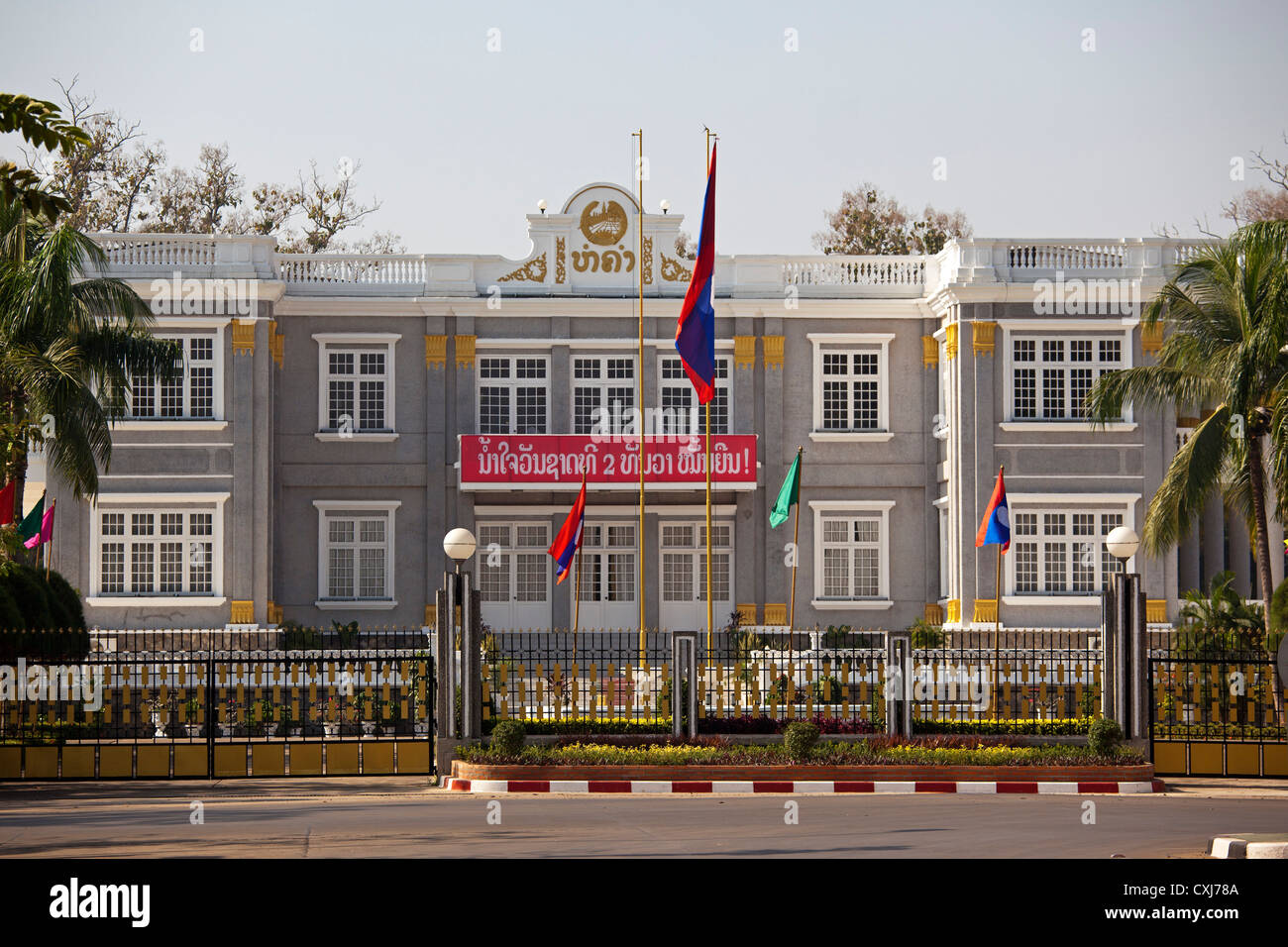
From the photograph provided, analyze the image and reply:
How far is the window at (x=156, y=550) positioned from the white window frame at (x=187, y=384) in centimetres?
168

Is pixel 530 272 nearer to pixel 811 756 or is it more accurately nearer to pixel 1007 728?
pixel 1007 728

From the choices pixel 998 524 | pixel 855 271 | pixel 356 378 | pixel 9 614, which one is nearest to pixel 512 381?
pixel 356 378

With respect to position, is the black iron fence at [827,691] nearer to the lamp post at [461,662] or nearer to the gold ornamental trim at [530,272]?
the lamp post at [461,662]

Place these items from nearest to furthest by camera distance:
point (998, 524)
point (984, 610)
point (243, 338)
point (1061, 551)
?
point (998, 524) < point (984, 610) < point (243, 338) < point (1061, 551)

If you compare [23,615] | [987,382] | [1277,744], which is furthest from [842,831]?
[987,382]

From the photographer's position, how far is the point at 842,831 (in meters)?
14.8

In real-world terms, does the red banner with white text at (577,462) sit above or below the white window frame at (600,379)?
below

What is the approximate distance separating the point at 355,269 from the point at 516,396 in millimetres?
4548

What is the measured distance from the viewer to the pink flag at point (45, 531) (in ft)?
101

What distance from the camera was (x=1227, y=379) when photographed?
1049 inches

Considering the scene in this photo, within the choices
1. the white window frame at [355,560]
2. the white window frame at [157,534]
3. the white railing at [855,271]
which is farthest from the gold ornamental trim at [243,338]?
the white railing at [855,271]

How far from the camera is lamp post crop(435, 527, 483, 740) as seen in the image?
19812mm

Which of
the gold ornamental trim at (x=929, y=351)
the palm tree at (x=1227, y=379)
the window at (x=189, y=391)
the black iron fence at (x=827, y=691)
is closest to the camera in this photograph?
the black iron fence at (x=827, y=691)

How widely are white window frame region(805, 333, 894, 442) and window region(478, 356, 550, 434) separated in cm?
590
